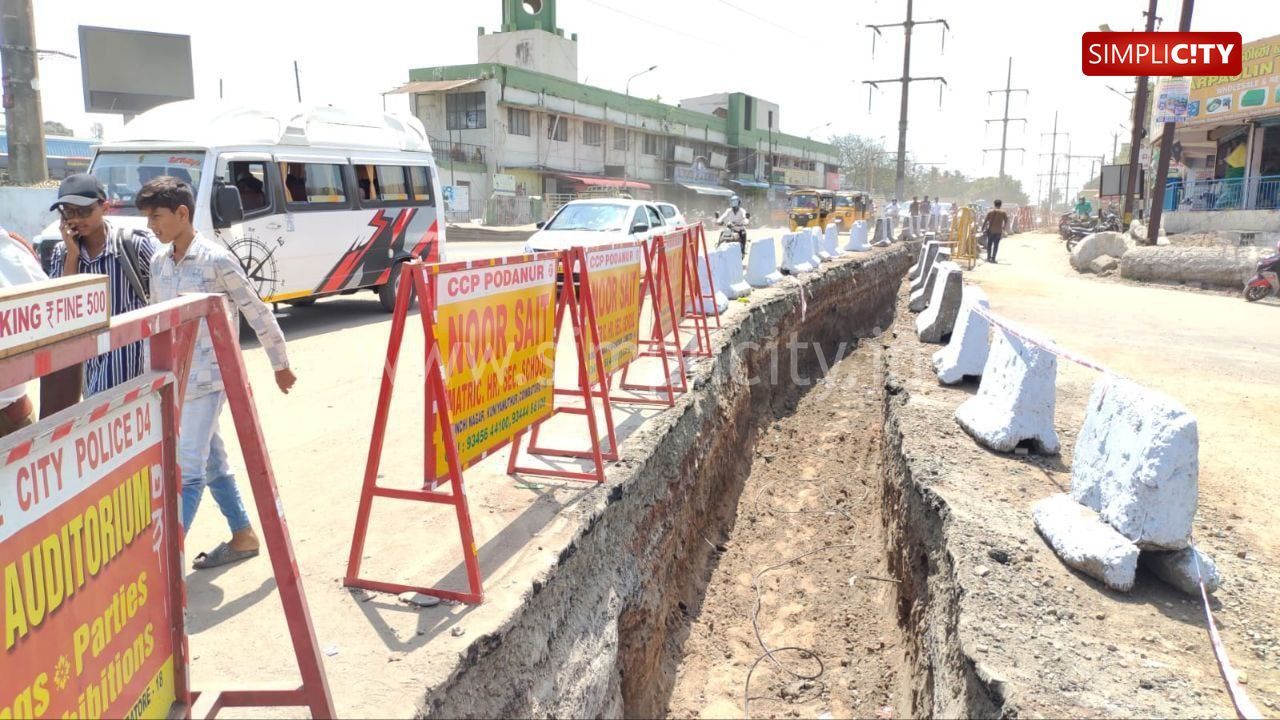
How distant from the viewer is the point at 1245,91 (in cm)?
2352

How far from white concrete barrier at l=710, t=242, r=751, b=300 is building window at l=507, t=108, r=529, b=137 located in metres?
29.9

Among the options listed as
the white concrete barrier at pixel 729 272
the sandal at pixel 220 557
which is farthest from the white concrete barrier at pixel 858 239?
the sandal at pixel 220 557

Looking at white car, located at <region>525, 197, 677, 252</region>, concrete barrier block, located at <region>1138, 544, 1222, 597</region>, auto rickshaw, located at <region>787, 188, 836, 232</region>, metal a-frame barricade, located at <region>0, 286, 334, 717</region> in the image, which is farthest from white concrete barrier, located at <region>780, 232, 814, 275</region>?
auto rickshaw, located at <region>787, 188, 836, 232</region>

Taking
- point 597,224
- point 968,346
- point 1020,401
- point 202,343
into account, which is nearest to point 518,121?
point 597,224

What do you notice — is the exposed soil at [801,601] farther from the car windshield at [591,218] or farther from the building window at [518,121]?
the building window at [518,121]

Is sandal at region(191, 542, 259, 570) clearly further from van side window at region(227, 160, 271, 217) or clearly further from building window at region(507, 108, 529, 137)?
building window at region(507, 108, 529, 137)

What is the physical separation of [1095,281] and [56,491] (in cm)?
2130

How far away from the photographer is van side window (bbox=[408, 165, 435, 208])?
1187 cm

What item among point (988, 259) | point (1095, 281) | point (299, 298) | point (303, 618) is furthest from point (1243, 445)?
point (988, 259)

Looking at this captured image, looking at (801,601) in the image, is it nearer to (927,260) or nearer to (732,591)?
(732,591)

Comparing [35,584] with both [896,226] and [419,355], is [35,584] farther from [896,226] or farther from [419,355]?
[896,226]

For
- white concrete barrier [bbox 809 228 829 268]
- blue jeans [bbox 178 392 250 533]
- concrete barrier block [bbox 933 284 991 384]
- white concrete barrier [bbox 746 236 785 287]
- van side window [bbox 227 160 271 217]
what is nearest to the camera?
blue jeans [bbox 178 392 250 533]

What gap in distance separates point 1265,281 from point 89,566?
18365mm

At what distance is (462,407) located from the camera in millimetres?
3744
